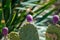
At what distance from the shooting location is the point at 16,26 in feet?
10.8

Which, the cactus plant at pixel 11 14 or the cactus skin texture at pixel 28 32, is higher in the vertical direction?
the cactus skin texture at pixel 28 32

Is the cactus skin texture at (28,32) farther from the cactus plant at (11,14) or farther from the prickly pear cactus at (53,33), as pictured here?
the cactus plant at (11,14)

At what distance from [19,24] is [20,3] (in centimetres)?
28

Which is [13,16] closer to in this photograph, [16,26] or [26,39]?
[16,26]

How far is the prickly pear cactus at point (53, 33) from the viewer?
1.36 m

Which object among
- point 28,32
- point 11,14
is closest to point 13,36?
point 28,32

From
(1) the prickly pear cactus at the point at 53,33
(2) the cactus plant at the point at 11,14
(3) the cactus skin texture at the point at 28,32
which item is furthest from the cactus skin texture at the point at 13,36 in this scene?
(2) the cactus plant at the point at 11,14

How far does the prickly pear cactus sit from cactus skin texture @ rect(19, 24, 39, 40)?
0.07 metres

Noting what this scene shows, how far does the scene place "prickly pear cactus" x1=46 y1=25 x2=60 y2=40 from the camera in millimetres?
1361

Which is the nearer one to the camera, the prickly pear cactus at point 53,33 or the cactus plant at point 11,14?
the prickly pear cactus at point 53,33

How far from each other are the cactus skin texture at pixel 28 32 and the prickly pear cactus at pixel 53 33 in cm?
7

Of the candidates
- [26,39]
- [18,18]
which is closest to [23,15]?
[18,18]

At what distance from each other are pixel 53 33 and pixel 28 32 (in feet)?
0.48

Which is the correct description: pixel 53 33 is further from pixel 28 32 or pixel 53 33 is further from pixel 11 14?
pixel 11 14
